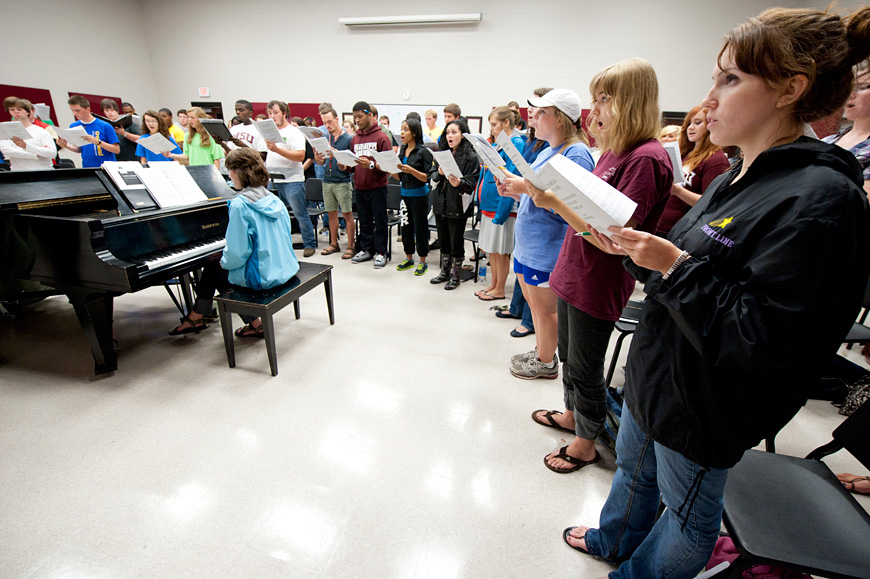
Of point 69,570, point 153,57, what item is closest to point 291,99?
point 153,57

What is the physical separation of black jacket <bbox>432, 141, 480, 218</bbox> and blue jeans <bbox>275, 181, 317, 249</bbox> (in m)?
1.94

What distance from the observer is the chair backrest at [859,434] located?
1109mm

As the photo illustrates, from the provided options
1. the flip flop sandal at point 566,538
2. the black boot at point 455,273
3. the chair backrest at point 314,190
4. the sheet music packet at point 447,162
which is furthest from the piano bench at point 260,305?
the chair backrest at point 314,190

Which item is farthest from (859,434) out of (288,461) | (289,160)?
(289,160)

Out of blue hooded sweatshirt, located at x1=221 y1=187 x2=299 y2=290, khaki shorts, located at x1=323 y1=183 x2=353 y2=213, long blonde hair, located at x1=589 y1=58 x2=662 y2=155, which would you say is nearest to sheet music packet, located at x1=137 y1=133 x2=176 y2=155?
khaki shorts, located at x1=323 y1=183 x2=353 y2=213

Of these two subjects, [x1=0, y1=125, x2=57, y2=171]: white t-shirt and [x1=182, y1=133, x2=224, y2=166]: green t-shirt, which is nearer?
[x1=0, y1=125, x2=57, y2=171]: white t-shirt

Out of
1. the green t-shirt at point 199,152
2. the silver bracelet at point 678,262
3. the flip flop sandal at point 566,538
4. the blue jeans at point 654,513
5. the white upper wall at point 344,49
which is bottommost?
the flip flop sandal at point 566,538

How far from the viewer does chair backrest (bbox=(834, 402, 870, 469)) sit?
3.64 ft

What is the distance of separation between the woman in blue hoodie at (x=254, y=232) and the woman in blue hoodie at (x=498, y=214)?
165cm

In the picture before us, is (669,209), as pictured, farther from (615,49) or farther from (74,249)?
(615,49)

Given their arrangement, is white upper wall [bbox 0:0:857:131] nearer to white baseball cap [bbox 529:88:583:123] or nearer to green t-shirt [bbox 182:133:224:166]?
green t-shirt [bbox 182:133:224:166]

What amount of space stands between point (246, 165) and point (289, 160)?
2.34 meters

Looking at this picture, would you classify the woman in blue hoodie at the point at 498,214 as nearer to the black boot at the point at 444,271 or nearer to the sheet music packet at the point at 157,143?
the black boot at the point at 444,271

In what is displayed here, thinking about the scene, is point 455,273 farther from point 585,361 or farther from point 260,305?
point 585,361
